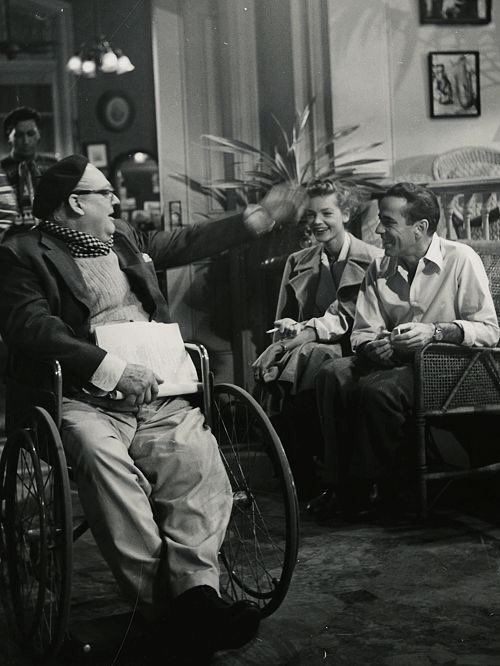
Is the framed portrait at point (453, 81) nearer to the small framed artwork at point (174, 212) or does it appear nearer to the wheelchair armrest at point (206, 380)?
the small framed artwork at point (174, 212)

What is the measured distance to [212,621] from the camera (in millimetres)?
2135

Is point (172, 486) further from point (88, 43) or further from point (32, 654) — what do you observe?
point (88, 43)

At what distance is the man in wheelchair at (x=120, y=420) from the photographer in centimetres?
A: 223

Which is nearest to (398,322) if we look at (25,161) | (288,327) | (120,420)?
(288,327)

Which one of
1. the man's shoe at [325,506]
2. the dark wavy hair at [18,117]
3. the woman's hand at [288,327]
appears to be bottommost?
the man's shoe at [325,506]

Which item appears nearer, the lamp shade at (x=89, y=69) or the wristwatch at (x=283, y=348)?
the lamp shade at (x=89, y=69)

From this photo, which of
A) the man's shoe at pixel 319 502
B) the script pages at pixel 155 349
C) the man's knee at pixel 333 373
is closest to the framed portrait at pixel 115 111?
the script pages at pixel 155 349

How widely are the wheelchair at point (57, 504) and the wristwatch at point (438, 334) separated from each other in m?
0.70

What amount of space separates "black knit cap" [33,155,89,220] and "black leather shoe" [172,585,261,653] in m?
1.11

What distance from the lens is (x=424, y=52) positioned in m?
2.81

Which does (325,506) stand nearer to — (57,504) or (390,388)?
(390,388)

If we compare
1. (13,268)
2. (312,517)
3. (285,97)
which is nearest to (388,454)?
(312,517)

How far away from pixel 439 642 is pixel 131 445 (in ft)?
3.06

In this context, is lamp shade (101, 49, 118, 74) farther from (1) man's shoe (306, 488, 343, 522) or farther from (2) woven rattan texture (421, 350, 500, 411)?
(1) man's shoe (306, 488, 343, 522)
